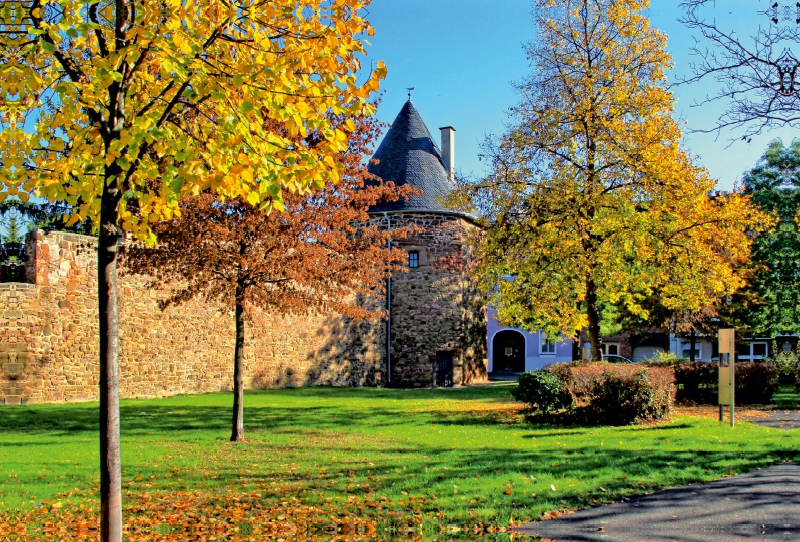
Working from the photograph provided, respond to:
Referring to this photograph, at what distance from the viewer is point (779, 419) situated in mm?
14539

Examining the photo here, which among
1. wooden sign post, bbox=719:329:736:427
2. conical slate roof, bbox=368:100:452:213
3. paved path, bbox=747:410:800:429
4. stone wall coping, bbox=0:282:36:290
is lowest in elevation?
paved path, bbox=747:410:800:429

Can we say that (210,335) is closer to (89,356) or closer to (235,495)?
(89,356)

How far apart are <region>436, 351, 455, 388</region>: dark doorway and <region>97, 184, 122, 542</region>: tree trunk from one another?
24163mm

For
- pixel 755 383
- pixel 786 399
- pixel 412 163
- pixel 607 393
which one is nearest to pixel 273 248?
pixel 607 393

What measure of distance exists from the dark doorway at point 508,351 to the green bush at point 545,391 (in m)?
27.2

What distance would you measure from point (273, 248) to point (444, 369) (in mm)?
18665

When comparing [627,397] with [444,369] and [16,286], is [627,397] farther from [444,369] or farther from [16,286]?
[444,369]

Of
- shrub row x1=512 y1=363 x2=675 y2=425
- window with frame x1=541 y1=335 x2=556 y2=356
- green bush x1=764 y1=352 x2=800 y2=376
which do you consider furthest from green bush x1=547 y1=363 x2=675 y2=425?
window with frame x1=541 y1=335 x2=556 y2=356

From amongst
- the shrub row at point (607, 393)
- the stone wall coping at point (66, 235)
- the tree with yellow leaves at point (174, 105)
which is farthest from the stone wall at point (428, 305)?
the tree with yellow leaves at point (174, 105)

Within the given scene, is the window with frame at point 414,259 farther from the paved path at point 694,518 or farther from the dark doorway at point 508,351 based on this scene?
the paved path at point 694,518

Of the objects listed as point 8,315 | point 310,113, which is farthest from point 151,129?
point 8,315

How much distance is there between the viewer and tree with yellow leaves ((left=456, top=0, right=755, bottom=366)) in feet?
53.3

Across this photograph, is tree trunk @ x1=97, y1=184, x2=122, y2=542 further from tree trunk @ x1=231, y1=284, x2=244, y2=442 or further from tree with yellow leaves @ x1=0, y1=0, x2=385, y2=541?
tree trunk @ x1=231, y1=284, x2=244, y2=442

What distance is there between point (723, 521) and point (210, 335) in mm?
17198
